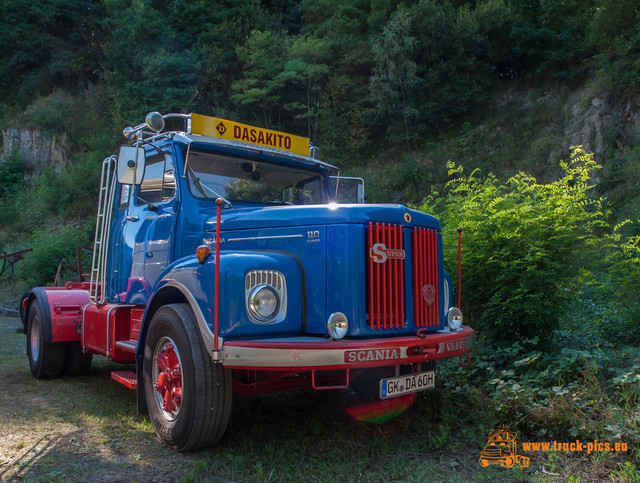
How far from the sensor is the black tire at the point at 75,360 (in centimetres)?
631

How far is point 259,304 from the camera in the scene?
3.41m

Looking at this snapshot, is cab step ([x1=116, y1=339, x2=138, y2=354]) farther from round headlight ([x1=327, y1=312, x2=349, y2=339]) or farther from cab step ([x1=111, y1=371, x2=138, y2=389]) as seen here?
round headlight ([x1=327, y1=312, x2=349, y2=339])

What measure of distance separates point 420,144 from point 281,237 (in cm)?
2024

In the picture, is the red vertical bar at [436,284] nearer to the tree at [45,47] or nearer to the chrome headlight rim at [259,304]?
the chrome headlight rim at [259,304]

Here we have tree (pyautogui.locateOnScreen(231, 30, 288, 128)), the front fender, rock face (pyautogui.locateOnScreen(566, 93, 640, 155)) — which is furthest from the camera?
tree (pyautogui.locateOnScreen(231, 30, 288, 128))

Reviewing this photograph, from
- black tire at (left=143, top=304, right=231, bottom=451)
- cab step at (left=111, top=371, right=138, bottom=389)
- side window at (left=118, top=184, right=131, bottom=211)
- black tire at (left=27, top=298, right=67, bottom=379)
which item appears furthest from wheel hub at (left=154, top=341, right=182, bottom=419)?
black tire at (left=27, top=298, right=67, bottom=379)

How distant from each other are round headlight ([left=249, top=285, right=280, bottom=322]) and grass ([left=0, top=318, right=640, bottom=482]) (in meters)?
1.03

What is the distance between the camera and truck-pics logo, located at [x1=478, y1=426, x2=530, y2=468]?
11.6ft

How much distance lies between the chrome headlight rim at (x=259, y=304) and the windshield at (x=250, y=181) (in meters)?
1.47

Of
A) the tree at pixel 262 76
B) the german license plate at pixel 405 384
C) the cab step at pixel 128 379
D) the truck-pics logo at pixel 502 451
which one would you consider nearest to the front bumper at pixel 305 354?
the german license plate at pixel 405 384

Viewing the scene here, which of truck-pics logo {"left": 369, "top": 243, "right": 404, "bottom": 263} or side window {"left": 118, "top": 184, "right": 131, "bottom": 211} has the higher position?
side window {"left": 118, "top": 184, "right": 131, "bottom": 211}

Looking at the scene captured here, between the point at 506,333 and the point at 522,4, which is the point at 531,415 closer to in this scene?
the point at 506,333

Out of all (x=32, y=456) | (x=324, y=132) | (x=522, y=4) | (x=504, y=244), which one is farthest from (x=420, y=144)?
(x=32, y=456)

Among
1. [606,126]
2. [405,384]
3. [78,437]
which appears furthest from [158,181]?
[606,126]
